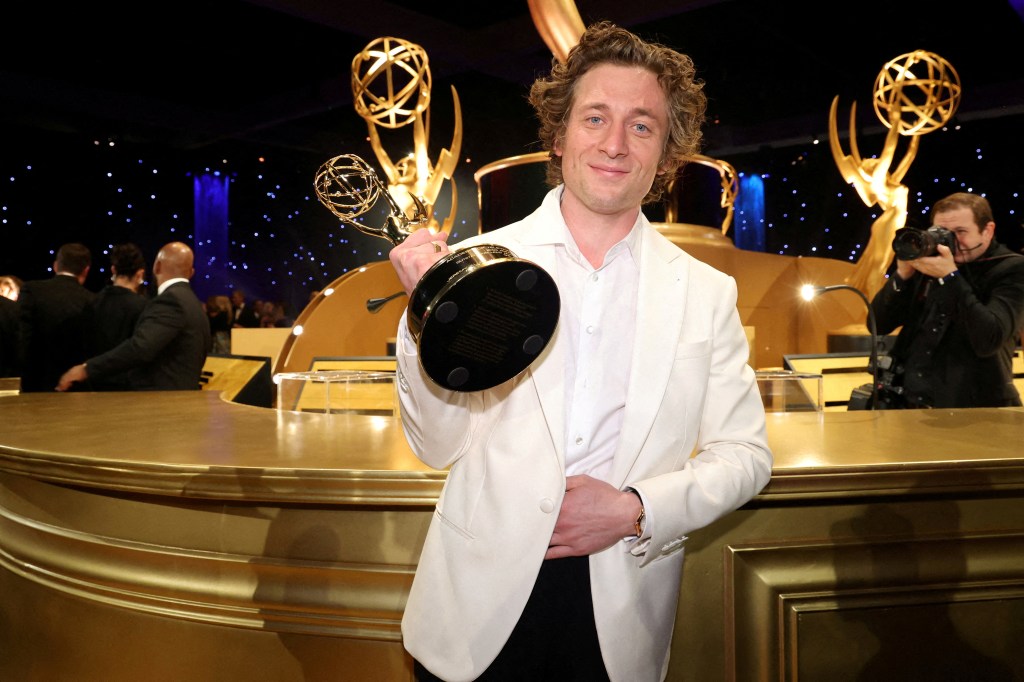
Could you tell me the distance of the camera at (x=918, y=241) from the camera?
2.08 m

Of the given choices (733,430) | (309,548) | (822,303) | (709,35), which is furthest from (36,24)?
(733,430)

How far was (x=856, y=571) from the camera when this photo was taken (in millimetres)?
1290

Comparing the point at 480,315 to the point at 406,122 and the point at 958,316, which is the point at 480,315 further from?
the point at 406,122

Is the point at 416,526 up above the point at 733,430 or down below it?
below

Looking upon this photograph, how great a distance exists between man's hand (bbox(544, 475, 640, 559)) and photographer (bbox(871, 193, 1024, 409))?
1580 millimetres

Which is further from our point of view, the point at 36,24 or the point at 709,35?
the point at 709,35

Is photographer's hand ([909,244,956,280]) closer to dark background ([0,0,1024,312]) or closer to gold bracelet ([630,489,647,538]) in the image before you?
gold bracelet ([630,489,647,538])

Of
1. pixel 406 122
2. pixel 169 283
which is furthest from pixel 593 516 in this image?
pixel 406 122

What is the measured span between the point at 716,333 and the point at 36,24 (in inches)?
317

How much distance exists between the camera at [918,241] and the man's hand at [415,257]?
1682 mm

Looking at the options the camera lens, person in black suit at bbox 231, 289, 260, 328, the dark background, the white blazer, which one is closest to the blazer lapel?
the white blazer

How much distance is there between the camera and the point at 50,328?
3.71 m

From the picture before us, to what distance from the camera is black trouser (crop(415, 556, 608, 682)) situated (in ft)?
3.17

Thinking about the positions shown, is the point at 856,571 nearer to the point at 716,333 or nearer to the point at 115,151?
the point at 716,333
